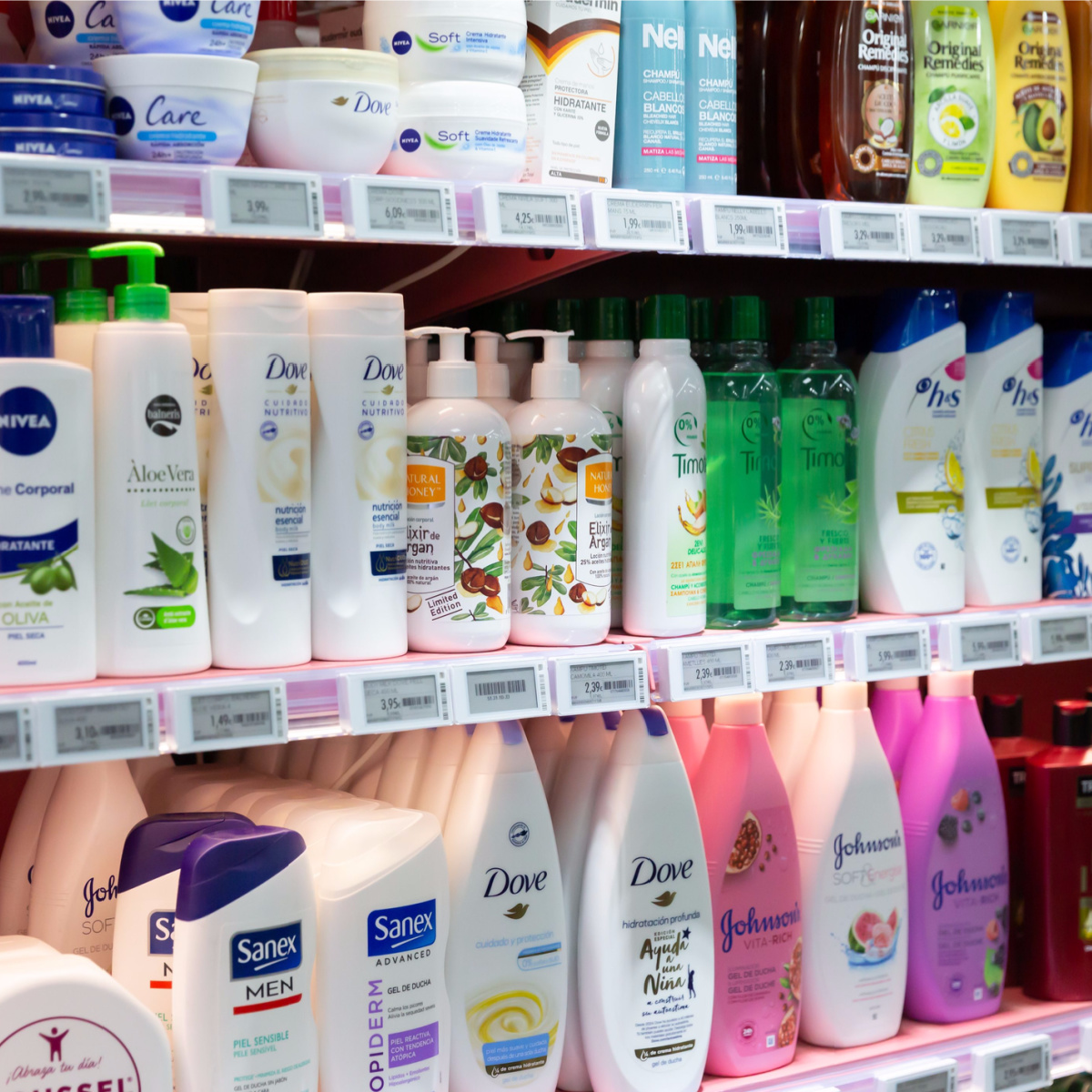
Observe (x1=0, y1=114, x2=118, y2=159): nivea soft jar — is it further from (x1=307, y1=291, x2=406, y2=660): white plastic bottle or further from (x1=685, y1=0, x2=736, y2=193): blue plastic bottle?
(x1=685, y1=0, x2=736, y2=193): blue plastic bottle

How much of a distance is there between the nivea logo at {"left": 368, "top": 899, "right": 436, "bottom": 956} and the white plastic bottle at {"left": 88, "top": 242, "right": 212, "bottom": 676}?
0.30 m

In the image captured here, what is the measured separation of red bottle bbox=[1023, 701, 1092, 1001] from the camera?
1771mm

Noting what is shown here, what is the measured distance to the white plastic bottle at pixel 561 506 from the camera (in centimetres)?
141

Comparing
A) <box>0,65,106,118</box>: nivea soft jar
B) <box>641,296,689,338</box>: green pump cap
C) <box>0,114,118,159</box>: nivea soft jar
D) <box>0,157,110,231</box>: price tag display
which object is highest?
<box>0,65,106,118</box>: nivea soft jar

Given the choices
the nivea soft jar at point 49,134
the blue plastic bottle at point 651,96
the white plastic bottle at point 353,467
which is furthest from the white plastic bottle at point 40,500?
the blue plastic bottle at point 651,96

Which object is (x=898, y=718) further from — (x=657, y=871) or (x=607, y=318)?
(x=607, y=318)

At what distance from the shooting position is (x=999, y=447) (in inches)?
68.4

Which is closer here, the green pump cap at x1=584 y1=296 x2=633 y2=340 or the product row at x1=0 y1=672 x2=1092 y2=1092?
the product row at x1=0 y1=672 x2=1092 y2=1092

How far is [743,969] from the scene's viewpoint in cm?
153

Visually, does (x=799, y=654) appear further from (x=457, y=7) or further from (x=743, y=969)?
(x=457, y=7)

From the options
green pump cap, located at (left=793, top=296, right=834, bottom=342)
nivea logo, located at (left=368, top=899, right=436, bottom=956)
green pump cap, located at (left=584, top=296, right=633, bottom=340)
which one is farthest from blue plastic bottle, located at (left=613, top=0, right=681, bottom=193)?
nivea logo, located at (left=368, top=899, right=436, bottom=956)

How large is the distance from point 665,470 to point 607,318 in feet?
0.65

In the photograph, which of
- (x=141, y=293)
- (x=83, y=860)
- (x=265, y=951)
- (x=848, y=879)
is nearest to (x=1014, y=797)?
(x=848, y=879)

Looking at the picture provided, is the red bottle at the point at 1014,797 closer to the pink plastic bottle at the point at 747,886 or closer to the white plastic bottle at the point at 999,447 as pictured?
the white plastic bottle at the point at 999,447
